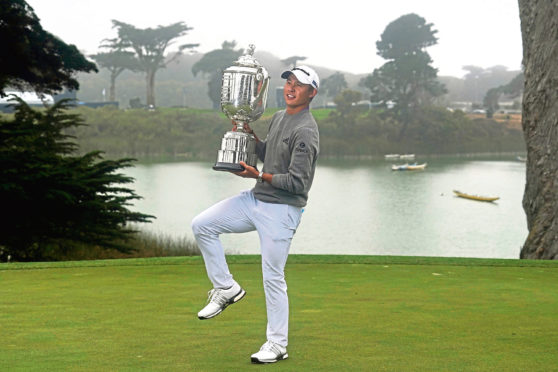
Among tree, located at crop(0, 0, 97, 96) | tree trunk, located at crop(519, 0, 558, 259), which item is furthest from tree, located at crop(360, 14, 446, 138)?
tree trunk, located at crop(519, 0, 558, 259)

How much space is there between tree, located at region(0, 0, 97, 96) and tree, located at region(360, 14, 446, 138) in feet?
222

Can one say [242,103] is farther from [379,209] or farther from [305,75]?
[379,209]

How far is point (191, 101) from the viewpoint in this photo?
177125 mm

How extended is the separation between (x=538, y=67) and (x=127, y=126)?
7570cm

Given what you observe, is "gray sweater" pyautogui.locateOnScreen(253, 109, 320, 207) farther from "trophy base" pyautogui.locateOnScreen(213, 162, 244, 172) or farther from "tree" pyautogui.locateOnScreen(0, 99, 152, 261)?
"tree" pyautogui.locateOnScreen(0, 99, 152, 261)

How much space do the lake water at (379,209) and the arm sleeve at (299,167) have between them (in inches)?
735

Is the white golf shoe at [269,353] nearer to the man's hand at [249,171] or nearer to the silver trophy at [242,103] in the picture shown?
the man's hand at [249,171]

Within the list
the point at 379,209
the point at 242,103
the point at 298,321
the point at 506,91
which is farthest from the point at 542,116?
the point at 506,91

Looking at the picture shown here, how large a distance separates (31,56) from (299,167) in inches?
556

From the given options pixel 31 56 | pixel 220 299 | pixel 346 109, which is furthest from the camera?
pixel 346 109

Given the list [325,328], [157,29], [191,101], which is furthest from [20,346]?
[191,101]

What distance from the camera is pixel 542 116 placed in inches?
600

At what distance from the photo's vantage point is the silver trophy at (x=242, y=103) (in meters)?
5.26

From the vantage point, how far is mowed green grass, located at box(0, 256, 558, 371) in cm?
508
